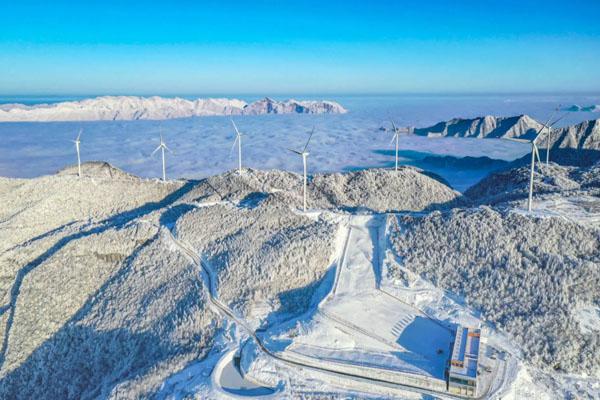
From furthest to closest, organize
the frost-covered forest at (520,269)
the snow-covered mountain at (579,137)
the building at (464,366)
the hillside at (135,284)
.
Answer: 1. the snow-covered mountain at (579,137)
2. the hillside at (135,284)
3. the frost-covered forest at (520,269)
4. the building at (464,366)

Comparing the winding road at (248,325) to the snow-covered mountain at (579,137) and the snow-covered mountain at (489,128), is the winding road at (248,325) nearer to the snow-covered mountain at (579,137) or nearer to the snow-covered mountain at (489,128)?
the snow-covered mountain at (579,137)

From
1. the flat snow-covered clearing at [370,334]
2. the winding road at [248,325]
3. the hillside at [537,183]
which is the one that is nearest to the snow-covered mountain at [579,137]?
the hillside at [537,183]

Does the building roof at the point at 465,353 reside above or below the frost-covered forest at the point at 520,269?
below

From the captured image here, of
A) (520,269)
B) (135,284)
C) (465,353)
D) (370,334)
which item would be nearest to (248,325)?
(370,334)

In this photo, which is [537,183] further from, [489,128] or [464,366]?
[489,128]

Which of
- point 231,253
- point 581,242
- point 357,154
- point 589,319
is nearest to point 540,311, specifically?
point 589,319

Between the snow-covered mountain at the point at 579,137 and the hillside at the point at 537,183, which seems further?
the snow-covered mountain at the point at 579,137

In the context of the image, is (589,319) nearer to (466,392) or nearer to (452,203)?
(466,392)

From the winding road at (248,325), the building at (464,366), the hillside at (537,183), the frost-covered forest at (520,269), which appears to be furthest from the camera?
the hillside at (537,183)
